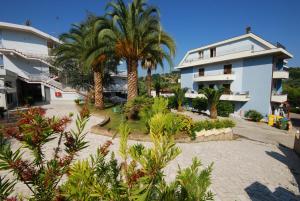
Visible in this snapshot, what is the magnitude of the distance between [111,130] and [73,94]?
20.6m

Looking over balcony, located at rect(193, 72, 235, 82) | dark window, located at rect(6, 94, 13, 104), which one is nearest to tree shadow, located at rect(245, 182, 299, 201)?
balcony, located at rect(193, 72, 235, 82)

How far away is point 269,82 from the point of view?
24141 millimetres

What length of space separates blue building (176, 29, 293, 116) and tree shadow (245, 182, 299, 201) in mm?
20850

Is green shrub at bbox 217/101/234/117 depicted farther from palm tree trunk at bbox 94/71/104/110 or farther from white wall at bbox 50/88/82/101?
white wall at bbox 50/88/82/101

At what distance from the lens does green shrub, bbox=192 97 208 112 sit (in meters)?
28.7

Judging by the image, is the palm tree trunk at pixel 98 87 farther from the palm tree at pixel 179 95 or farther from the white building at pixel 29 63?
the palm tree at pixel 179 95

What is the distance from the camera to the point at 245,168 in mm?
8828

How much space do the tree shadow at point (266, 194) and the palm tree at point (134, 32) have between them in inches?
434

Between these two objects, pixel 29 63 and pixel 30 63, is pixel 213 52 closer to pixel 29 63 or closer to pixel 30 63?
pixel 30 63

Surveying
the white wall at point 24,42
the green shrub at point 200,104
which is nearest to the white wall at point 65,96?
the white wall at point 24,42

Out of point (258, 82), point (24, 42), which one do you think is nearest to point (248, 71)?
point (258, 82)

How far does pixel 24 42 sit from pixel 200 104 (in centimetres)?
3191

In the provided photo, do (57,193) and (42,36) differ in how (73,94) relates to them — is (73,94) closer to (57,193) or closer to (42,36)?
(42,36)

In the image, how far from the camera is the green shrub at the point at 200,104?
94.3 feet
